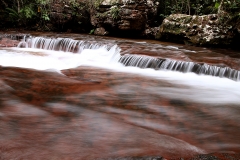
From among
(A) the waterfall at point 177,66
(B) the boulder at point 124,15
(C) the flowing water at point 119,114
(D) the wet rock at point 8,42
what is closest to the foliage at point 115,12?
(B) the boulder at point 124,15

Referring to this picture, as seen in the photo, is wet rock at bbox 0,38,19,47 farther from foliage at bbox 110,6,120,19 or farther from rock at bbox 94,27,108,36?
foliage at bbox 110,6,120,19

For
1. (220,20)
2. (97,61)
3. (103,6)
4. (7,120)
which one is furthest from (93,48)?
(7,120)

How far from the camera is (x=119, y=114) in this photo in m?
2.67

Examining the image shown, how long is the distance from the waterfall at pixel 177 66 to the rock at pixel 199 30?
3328mm

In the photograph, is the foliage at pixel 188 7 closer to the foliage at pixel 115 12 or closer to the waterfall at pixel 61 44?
the foliage at pixel 115 12

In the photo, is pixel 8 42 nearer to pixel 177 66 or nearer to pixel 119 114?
pixel 177 66

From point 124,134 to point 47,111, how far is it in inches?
40.6

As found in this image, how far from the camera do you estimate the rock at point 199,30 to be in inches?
324

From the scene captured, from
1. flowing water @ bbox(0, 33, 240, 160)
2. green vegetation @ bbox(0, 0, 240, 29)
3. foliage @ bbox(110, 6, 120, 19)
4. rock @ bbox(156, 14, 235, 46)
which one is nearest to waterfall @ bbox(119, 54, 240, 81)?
flowing water @ bbox(0, 33, 240, 160)

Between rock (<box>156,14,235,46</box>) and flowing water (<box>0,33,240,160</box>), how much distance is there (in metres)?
3.07

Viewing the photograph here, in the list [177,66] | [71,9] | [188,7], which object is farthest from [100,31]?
[177,66]

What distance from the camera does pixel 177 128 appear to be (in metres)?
2.40

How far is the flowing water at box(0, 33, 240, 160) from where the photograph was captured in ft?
5.97

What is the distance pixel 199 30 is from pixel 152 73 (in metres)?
4.39
